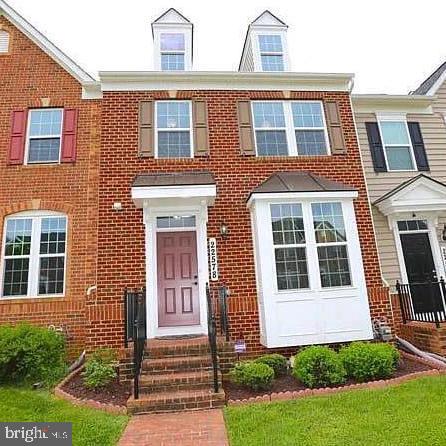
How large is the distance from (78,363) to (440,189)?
9.71 metres

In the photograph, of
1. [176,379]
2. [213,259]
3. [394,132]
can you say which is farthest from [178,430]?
[394,132]

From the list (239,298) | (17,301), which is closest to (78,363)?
(17,301)

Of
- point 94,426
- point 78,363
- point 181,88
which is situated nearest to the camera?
point 94,426

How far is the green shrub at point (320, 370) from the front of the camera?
19.5 ft

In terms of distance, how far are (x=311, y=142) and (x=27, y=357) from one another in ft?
25.9

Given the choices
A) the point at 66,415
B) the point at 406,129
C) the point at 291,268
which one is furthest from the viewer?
the point at 406,129

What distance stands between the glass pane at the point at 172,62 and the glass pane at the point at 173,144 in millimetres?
2224

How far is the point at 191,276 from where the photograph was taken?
837 cm

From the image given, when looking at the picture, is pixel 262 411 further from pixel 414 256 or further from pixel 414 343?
pixel 414 256

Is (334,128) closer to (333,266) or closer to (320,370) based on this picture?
(333,266)

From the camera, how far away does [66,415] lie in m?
4.99

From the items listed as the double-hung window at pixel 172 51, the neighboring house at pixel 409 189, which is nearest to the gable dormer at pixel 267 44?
the double-hung window at pixel 172 51

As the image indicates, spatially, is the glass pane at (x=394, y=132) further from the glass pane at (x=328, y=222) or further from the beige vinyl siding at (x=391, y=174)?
the glass pane at (x=328, y=222)

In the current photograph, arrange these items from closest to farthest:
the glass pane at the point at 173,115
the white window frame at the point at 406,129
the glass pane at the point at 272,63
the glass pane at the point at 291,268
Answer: the glass pane at the point at 291,268 < the glass pane at the point at 173,115 < the white window frame at the point at 406,129 < the glass pane at the point at 272,63
